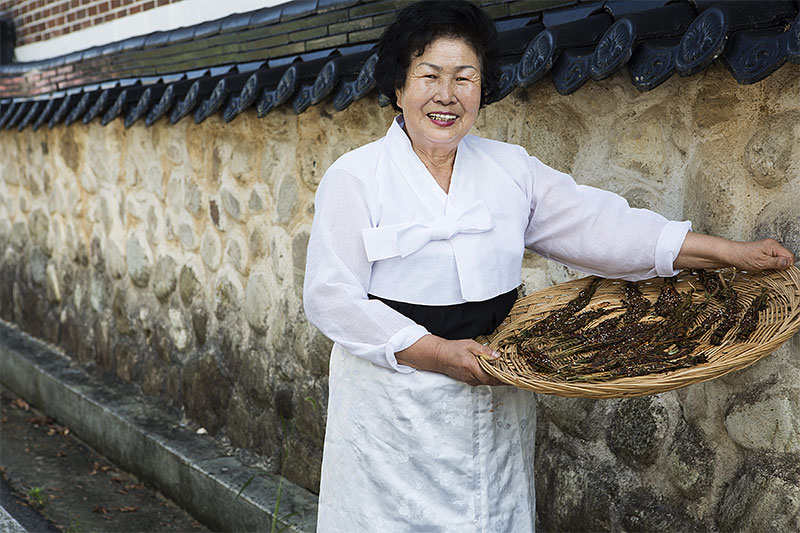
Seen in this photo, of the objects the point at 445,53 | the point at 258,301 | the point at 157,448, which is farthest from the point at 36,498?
the point at 445,53

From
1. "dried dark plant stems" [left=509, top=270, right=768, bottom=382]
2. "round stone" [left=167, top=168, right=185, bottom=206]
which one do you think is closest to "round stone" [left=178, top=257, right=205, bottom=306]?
"round stone" [left=167, top=168, right=185, bottom=206]

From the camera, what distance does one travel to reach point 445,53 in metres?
2.27

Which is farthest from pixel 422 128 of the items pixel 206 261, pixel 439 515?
pixel 206 261

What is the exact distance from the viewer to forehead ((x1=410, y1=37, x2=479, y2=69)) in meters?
2.27

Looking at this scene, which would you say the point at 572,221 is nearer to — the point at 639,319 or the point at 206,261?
the point at 639,319

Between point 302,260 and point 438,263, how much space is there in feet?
6.12

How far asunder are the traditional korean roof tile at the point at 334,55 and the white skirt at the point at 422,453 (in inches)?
36.0

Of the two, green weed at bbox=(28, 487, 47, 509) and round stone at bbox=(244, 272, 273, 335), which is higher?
round stone at bbox=(244, 272, 273, 335)

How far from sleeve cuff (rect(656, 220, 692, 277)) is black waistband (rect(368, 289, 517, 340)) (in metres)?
0.40

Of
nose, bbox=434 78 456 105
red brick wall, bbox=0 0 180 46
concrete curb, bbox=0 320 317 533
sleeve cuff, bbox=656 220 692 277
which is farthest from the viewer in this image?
red brick wall, bbox=0 0 180 46

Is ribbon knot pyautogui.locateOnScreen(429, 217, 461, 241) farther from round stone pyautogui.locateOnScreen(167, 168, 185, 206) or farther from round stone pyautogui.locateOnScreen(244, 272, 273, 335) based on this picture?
round stone pyautogui.locateOnScreen(167, 168, 185, 206)

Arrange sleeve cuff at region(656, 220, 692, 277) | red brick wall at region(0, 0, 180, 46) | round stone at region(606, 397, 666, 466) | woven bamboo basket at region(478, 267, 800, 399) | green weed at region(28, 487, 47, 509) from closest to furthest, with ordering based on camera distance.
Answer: woven bamboo basket at region(478, 267, 800, 399), sleeve cuff at region(656, 220, 692, 277), round stone at region(606, 397, 666, 466), green weed at region(28, 487, 47, 509), red brick wall at region(0, 0, 180, 46)

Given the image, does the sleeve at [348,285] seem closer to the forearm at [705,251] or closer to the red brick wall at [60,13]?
the forearm at [705,251]

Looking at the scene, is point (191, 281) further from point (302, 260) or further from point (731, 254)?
point (731, 254)
